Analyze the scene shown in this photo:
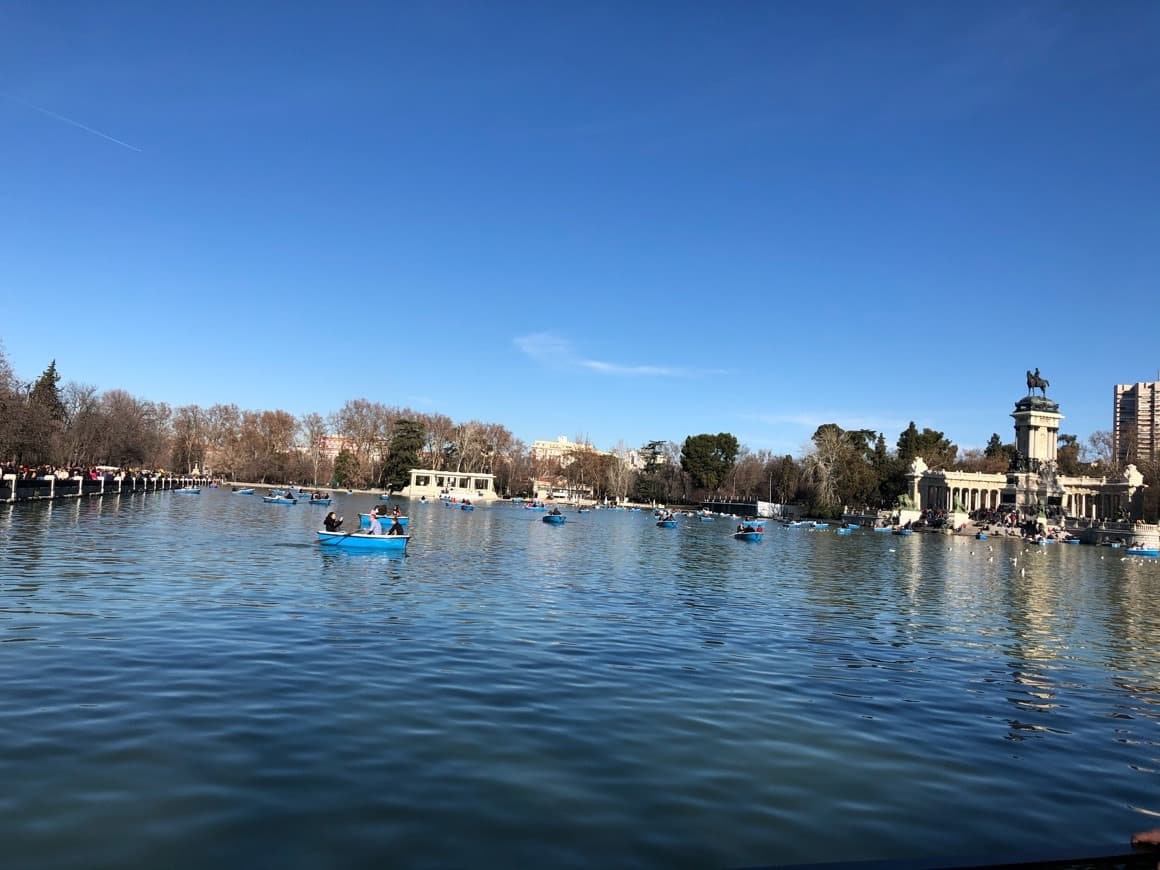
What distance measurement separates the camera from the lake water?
7.31m

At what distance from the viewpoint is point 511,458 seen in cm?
15675

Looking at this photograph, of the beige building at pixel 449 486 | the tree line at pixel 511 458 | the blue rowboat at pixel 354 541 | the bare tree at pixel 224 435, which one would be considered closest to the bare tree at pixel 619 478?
the tree line at pixel 511 458

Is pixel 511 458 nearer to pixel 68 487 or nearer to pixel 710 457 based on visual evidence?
pixel 710 457

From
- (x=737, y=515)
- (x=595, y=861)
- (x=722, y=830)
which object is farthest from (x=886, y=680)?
(x=737, y=515)

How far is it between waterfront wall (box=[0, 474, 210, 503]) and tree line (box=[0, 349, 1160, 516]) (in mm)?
11889

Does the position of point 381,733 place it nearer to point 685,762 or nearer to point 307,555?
point 685,762

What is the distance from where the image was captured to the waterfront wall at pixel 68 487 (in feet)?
167

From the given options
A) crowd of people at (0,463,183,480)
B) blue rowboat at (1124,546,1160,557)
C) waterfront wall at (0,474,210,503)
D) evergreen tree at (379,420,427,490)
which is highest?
evergreen tree at (379,420,427,490)

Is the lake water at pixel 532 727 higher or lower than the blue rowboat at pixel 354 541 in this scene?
lower

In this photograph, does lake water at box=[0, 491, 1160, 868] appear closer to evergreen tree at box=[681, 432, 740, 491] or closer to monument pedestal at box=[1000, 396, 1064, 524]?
monument pedestal at box=[1000, 396, 1064, 524]

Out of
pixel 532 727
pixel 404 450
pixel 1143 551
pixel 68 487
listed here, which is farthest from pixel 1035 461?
pixel 532 727

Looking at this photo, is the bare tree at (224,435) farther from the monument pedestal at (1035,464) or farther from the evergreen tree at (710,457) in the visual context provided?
the monument pedestal at (1035,464)

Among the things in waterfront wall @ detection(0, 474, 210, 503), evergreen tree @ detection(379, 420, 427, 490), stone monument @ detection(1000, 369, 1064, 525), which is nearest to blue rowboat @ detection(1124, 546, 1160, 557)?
stone monument @ detection(1000, 369, 1064, 525)

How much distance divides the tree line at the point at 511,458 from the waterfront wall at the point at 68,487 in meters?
11.9
